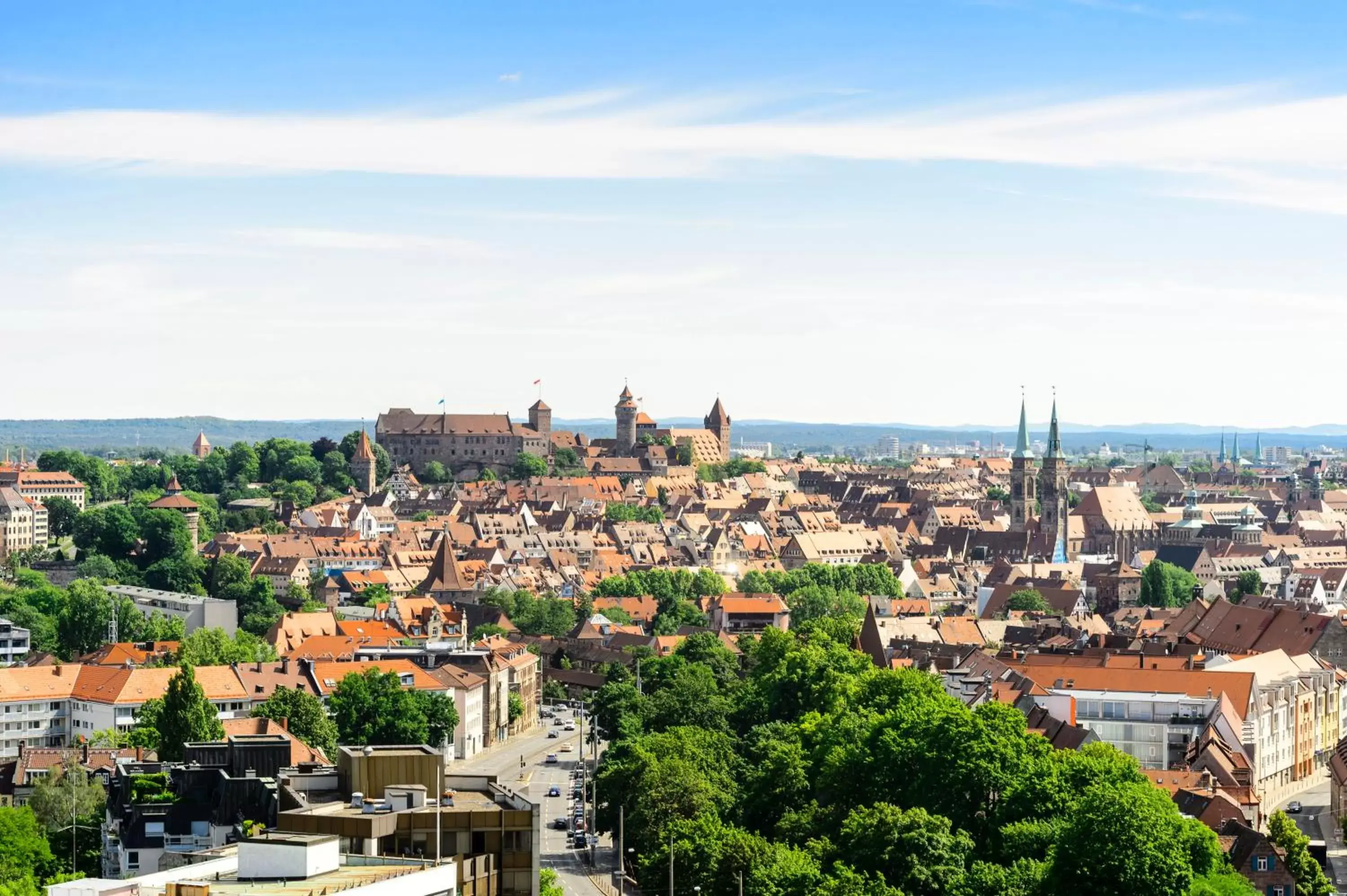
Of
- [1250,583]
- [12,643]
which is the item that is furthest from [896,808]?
[1250,583]

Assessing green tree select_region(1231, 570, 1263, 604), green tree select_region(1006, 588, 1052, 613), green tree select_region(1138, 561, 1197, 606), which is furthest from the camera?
green tree select_region(1231, 570, 1263, 604)

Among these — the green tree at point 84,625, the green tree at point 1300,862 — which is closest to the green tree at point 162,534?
the green tree at point 84,625

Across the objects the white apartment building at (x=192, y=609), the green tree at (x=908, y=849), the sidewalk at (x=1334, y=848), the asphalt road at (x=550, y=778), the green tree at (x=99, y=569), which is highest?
the green tree at (x=908, y=849)

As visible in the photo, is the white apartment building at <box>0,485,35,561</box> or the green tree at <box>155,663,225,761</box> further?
the white apartment building at <box>0,485,35,561</box>

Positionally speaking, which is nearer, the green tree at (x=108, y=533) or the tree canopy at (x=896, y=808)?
the tree canopy at (x=896, y=808)

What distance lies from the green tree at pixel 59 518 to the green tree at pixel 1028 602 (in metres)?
76.9

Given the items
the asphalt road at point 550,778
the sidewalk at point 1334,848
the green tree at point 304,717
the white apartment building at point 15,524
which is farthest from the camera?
the white apartment building at point 15,524

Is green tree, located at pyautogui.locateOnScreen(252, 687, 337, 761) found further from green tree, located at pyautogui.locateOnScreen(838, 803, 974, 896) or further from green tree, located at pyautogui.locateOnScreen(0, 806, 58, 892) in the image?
green tree, located at pyautogui.locateOnScreen(838, 803, 974, 896)

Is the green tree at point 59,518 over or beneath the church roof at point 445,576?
over

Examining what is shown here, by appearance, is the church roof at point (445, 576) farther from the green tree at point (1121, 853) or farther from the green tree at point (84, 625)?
the green tree at point (1121, 853)

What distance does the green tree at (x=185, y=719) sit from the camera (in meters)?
71.8

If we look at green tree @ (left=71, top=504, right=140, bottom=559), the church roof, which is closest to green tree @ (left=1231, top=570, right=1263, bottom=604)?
the church roof

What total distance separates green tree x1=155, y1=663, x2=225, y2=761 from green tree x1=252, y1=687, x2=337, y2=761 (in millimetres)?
A: 3810

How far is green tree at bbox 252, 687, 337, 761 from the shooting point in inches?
3046
